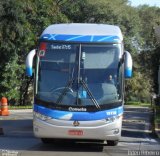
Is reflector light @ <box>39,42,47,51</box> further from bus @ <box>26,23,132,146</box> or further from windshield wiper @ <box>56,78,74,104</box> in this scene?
windshield wiper @ <box>56,78,74,104</box>

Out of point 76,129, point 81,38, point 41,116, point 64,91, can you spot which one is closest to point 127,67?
point 81,38

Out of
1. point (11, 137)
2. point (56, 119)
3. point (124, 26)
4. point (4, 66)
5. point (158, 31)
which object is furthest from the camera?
point (124, 26)

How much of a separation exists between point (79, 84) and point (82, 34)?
162 cm

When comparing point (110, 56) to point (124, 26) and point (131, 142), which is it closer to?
point (131, 142)

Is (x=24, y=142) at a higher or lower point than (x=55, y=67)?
lower

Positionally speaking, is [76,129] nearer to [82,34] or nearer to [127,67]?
[127,67]

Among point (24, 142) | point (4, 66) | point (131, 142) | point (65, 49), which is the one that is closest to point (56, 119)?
point (65, 49)

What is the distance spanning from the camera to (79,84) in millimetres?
14625

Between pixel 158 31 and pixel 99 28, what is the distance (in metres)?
12.4

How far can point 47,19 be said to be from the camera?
50.4m

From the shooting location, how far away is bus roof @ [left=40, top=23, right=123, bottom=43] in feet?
49.4

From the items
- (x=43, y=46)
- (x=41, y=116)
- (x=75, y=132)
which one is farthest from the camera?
(x=43, y=46)

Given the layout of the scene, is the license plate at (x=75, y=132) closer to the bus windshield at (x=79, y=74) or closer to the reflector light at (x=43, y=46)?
the bus windshield at (x=79, y=74)

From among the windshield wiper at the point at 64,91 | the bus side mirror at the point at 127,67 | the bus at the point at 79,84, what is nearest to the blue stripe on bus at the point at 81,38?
the bus at the point at 79,84
